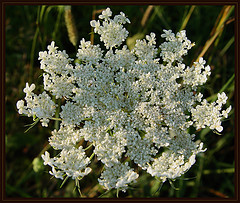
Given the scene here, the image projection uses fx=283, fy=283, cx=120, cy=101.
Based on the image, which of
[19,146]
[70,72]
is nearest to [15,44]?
[19,146]

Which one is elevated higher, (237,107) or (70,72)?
(70,72)

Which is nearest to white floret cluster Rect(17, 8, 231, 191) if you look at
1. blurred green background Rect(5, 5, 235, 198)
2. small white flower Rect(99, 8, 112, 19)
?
small white flower Rect(99, 8, 112, 19)

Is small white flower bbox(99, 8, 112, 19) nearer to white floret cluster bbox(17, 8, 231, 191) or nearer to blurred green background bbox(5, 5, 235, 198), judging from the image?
white floret cluster bbox(17, 8, 231, 191)

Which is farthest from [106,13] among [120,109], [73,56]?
[73,56]

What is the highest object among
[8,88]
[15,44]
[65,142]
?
[15,44]

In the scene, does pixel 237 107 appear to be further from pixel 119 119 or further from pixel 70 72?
pixel 70 72

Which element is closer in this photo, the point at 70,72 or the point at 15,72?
the point at 70,72

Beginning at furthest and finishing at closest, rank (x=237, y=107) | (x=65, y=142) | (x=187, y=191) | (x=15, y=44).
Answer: (x=15, y=44), (x=187, y=191), (x=237, y=107), (x=65, y=142)

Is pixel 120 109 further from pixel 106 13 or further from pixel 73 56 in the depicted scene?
pixel 73 56
